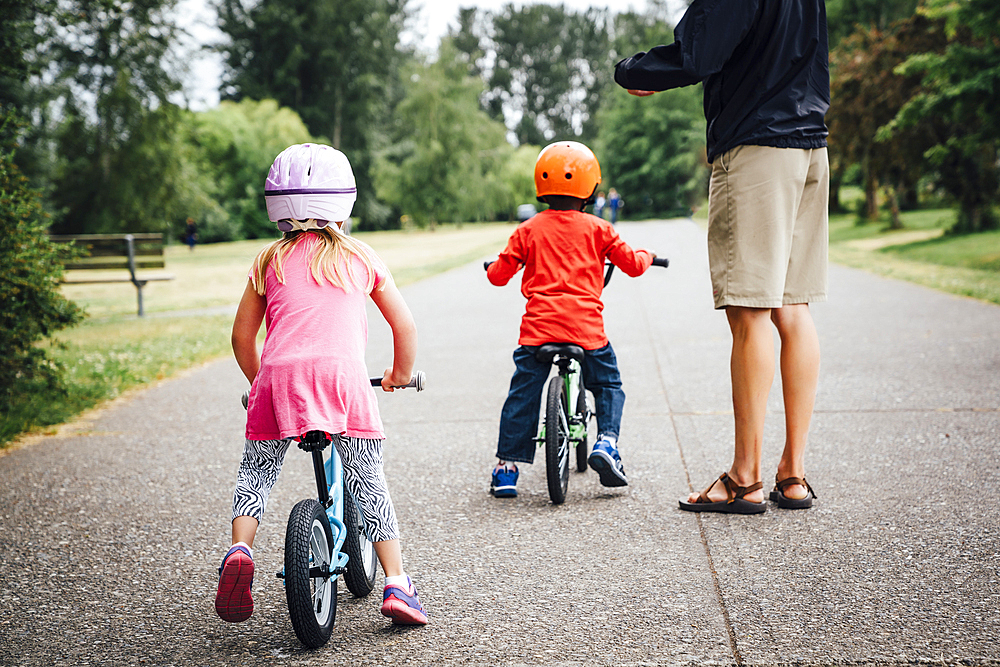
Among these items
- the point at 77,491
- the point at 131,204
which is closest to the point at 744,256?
the point at 77,491

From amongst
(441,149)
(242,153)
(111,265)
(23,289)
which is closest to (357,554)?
(23,289)

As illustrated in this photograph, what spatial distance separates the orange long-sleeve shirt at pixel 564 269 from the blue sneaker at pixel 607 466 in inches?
18.1

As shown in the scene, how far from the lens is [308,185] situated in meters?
2.61

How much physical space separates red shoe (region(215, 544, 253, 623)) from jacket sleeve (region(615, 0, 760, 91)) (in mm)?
2105

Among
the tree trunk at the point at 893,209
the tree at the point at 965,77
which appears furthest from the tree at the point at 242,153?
the tree at the point at 965,77

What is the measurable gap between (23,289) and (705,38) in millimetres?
4631

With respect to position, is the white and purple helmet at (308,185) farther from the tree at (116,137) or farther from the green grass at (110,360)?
the tree at (116,137)

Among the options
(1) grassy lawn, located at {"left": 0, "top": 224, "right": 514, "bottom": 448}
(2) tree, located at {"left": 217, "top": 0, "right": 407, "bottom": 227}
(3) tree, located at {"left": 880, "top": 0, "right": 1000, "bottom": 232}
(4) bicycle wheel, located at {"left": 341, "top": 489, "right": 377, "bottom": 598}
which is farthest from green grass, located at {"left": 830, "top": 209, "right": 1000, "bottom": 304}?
(2) tree, located at {"left": 217, "top": 0, "right": 407, "bottom": 227}

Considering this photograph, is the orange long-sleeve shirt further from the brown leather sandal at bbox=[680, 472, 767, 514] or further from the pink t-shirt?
the pink t-shirt

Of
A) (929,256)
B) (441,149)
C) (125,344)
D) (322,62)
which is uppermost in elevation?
(322,62)

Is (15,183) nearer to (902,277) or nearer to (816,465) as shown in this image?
(816,465)

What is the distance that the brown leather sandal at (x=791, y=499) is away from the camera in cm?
364

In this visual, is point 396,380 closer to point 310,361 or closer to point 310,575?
point 310,361

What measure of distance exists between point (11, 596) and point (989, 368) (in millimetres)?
6136
